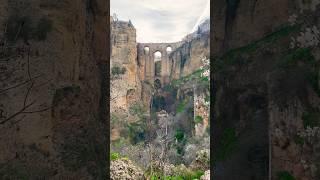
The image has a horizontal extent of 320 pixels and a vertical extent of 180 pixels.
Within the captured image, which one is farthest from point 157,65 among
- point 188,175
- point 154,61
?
point 188,175

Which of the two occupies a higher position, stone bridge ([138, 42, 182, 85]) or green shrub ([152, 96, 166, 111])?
stone bridge ([138, 42, 182, 85])

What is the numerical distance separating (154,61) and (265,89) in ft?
139

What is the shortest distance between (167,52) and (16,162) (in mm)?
43770

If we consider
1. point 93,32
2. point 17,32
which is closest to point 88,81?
point 93,32

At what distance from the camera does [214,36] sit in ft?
21.2

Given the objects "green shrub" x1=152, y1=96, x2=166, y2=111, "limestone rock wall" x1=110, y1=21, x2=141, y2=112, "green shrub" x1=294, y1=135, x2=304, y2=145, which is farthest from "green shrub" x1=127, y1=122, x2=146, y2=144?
"green shrub" x1=294, y1=135, x2=304, y2=145

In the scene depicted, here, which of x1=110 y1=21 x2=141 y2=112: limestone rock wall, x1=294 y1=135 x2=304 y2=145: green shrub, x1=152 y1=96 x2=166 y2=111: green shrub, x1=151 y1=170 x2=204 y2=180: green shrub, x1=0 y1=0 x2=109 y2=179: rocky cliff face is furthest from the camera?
x1=152 y1=96 x2=166 y2=111: green shrub

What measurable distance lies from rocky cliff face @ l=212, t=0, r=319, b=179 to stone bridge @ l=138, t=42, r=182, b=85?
40.6 metres

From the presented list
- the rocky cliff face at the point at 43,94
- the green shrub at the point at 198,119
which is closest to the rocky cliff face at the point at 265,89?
the rocky cliff face at the point at 43,94

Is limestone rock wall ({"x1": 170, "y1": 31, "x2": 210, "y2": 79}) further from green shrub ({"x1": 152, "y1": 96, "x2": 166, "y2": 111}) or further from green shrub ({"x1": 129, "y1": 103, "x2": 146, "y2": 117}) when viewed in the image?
green shrub ({"x1": 129, "y1": 103, "x2": 146, "y2": 117})

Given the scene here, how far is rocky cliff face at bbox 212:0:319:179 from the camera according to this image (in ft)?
13.0

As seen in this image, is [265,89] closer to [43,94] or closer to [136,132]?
[43,94]

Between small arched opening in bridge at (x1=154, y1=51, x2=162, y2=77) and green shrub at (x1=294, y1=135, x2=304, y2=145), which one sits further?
small arched opening in bridge at (x1=154, y1=51, x2=162, y2=77)

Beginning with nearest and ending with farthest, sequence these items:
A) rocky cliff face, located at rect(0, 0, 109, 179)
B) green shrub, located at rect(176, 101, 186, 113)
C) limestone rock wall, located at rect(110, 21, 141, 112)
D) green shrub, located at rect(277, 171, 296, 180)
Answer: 1. green shrub, located at rect(277, 171, 296, 180)
2. rocky cliff face, located at rect(0, 0, 109, 179)
3. green shrub, located at rect(176, 101, 186, 113)
4. limestone rock wall, located at rect(110, 21, 141, 112)
